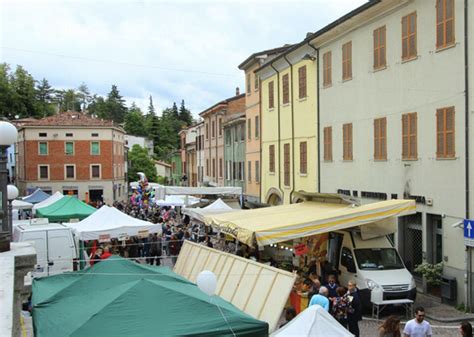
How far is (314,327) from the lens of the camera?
807 cm

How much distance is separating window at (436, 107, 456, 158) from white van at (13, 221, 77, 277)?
11562mm

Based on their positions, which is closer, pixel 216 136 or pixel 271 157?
pixel 271 157

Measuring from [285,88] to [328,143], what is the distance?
20.6ft

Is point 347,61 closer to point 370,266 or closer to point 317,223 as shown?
point 317,223

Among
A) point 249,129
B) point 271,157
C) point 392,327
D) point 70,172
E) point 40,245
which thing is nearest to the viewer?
point 392,327

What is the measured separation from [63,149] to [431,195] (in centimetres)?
5007

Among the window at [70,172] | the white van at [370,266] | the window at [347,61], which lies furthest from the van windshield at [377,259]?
the window at [70,172]

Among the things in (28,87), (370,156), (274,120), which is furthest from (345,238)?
(28,87)

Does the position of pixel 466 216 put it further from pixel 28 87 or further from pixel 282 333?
pixel 28 87

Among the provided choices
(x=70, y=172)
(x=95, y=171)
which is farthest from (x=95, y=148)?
(x=70, y=172)

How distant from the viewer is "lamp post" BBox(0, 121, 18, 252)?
624 cm

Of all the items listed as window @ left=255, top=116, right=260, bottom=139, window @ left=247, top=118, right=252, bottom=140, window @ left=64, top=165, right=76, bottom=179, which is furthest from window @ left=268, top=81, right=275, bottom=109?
window @ left=64, top=165, right=76, bottom=179

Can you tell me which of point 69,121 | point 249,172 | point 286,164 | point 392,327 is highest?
point 69,121

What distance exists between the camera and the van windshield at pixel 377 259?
14674 mm
